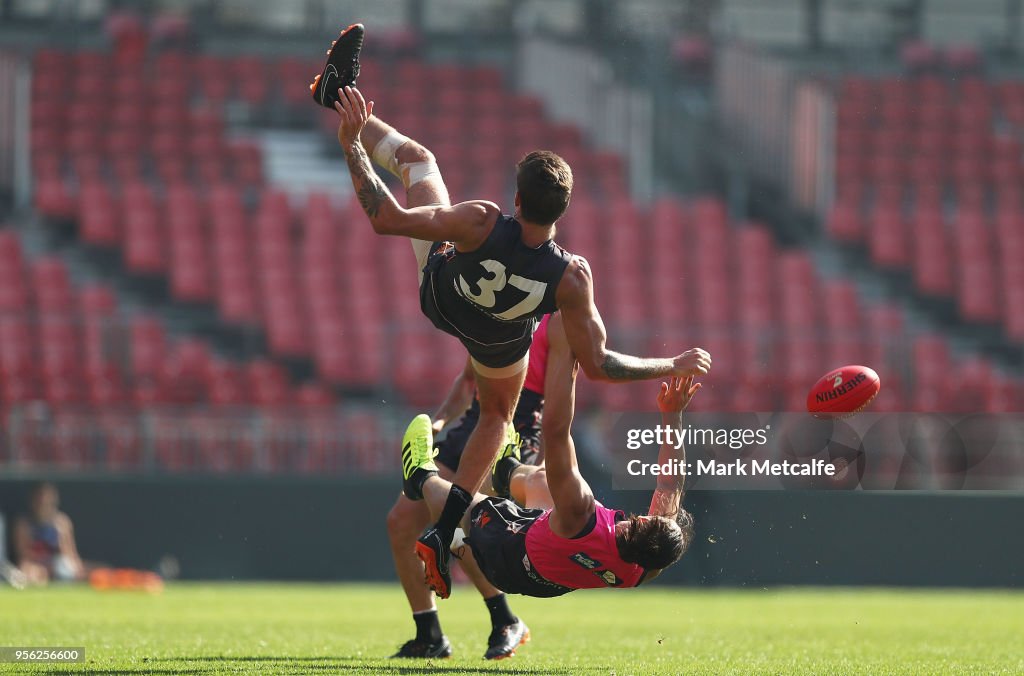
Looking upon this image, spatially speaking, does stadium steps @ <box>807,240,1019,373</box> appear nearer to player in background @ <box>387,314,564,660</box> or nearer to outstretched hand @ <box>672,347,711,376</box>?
player in background @ <box>387,314,564,660</box>

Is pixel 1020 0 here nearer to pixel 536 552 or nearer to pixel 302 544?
pixel 302 544

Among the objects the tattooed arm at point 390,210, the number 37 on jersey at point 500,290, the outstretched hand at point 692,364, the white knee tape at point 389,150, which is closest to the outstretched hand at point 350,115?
the tattooed arm at point 390,210

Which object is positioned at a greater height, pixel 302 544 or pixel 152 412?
pixel 152 412

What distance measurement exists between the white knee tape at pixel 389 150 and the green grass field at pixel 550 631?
2.58 meters

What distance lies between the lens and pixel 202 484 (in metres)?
16.3

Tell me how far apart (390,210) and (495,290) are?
0.76 m

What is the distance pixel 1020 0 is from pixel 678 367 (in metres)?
24.8

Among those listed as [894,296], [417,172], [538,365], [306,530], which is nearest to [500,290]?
[417,172]

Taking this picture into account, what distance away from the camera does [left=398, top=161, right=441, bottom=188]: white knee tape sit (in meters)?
8.04

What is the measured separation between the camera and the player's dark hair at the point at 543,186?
727cm

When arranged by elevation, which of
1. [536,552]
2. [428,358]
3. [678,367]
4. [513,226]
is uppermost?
[513,226]

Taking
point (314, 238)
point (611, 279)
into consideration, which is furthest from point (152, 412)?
point (611, 279)

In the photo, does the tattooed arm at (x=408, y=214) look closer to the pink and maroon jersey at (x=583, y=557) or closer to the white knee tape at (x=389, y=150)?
the white knee tape at (x=389, y=150)

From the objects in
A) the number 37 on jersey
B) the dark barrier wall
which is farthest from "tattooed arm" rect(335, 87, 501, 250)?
the dark barrier wall
